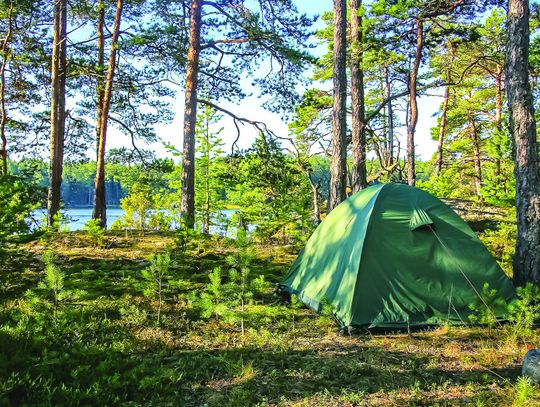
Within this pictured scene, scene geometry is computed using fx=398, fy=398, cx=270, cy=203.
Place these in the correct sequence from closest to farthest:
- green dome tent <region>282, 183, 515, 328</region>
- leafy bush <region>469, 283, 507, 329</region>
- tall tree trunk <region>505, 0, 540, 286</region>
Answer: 1. leafy bush <region>469, 283, 507, 329</region>
2. green dome tent <region>282, 183, 515, 328</region>
3. tall tree trunk <region>505, 0, 540, 286</region>

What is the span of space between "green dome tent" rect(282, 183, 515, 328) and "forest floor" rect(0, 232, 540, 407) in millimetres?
260

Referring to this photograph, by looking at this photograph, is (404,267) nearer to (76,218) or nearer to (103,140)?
(103,140)

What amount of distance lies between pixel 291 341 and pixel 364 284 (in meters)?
1.19

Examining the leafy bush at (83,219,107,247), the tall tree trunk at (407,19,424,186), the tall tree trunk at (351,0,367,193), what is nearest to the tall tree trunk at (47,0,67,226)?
the leafy bush at (83,219,107,247)

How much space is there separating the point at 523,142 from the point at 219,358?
209 inches

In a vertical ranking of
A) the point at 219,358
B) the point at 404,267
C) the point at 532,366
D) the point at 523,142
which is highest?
the point at 523,142

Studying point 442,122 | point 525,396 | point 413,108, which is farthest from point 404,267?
point 442,122

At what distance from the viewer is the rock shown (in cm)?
349

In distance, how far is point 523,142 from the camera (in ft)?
19.5

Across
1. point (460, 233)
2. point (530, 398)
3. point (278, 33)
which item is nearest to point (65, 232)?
point (278, 33)

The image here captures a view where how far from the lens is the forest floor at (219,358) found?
3.25 metres

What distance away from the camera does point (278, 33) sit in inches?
413

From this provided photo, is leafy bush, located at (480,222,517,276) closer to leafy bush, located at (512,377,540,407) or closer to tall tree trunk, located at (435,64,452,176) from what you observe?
leafy bush, located at (512,377,540,407)

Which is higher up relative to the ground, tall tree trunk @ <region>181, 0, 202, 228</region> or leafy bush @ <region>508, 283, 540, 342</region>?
tall tree trunk @ <region>181, 0, 202, 228</region>
